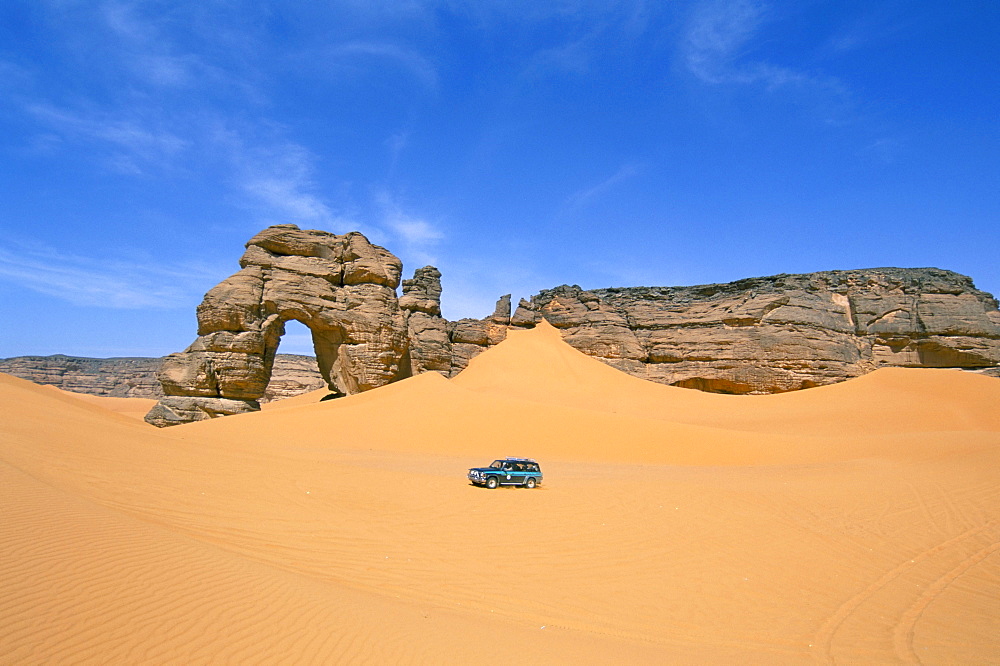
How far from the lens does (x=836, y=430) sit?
24.7m

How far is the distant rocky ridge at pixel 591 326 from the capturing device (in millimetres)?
26984

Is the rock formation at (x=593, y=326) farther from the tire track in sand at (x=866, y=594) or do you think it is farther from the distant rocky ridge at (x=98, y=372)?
the distant rocky ridge at (x=98, y=372)

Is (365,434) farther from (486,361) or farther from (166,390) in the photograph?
(486,361)

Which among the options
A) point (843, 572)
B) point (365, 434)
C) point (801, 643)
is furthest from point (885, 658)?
point (365, 434)

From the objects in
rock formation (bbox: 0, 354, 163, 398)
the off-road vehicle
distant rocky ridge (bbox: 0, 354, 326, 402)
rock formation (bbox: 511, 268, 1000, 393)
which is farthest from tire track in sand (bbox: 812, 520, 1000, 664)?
rock formation (bbox: 0, 354, 163, 398)

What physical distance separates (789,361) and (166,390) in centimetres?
3724

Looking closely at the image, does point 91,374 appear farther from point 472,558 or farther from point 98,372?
point 472,558

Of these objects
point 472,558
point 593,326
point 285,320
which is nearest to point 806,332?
point 593,326

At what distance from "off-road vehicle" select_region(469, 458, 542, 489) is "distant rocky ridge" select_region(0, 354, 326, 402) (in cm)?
5328

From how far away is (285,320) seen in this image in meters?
29.0

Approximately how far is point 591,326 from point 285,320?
23.2 m

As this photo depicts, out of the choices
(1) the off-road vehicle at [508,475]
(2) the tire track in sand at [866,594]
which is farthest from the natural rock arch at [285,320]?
(2) the tire track in sand at [866,594]

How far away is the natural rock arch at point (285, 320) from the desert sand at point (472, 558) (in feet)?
36.5

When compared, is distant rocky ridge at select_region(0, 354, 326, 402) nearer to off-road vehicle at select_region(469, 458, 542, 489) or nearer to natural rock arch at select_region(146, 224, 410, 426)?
natural rock arch at select_region(146, 224, 410, 426)
